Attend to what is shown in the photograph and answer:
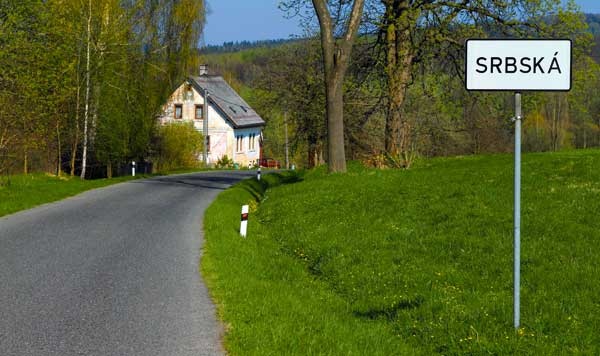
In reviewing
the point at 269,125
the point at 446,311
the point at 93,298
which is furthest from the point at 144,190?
the point at 269,125

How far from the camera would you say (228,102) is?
78875 millimetres

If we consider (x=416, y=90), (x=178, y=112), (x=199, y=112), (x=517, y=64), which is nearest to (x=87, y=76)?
(x=416, y=90)

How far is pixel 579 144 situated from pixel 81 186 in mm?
83708

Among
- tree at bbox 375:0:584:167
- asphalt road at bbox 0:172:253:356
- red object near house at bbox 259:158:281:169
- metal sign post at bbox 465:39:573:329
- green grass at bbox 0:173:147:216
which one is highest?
tree at bbox 375:0:584:167

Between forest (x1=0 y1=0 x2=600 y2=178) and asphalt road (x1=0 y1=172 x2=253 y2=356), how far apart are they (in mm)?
9824

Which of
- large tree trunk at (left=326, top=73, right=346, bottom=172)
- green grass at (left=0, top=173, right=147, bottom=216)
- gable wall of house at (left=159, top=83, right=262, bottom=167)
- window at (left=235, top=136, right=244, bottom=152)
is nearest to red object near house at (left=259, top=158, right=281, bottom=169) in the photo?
window at (left=235, top=136, right=244, bottom=152)

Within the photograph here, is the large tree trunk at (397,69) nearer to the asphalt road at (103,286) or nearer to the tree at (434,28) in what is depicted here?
the tree at (434,28)

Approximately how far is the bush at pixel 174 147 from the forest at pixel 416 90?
8.00m

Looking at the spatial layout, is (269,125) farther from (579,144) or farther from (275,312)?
(275,312)

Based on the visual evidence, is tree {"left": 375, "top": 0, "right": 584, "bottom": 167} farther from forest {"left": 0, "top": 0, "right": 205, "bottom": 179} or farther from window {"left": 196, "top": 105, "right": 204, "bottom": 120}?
window {"left": 196, "top": 105, "right": 204, "bottom": 120}

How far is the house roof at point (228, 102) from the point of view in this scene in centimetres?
7531

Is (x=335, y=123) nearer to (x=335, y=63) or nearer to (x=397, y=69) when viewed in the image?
(x=335, y=63)

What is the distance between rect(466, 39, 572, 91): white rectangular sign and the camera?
7.59 meters

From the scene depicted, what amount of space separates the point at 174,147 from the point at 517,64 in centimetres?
5105
